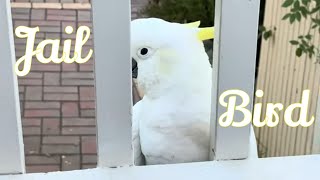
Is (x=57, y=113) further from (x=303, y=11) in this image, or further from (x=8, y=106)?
(x=8, y=106)

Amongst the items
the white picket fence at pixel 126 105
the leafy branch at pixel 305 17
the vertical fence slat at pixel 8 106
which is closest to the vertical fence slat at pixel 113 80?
the white picket fence at pixel 126 105

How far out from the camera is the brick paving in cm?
255

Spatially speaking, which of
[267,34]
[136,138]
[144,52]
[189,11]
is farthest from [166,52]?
[189,11]

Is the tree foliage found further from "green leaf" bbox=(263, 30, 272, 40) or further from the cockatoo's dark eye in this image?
the cockatoo's dark eye

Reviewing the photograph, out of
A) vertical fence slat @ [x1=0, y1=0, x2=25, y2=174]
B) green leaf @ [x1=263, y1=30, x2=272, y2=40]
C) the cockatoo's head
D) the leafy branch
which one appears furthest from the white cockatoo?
green leaf @ [x1=263, y1=30, x2=272, y2=40]

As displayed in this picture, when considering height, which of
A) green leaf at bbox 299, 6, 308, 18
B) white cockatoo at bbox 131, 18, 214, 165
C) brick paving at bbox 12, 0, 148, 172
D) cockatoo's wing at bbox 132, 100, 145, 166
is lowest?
brick paving at bbox 12, 0, 148, 172

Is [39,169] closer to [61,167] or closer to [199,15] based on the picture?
[61,167]

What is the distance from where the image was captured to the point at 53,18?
2703 millimetres

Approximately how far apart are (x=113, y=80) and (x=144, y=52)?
99mm

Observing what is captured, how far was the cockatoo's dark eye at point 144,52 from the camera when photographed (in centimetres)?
88

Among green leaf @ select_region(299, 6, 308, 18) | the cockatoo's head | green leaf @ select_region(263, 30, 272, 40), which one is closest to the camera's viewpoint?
the cockatoo's head

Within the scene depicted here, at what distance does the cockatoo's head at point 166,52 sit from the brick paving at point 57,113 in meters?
1.52

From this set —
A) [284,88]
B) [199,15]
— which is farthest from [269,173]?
[199,15]

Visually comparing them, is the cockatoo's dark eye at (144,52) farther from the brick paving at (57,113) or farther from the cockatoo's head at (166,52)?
the brick paving at (57,113)
